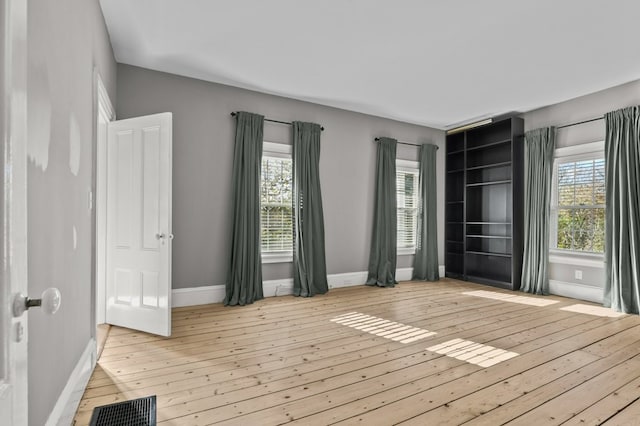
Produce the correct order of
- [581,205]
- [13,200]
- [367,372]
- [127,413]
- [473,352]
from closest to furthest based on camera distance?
[13,200], [127,413], [367,372], [473,352], [581,205]

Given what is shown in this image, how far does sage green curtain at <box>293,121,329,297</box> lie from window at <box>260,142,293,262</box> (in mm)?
135

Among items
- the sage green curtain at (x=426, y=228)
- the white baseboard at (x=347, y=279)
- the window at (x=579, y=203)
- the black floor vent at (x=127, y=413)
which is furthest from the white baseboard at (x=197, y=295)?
the window at (x=579, y=203)

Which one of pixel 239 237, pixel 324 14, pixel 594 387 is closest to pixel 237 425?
pixel 594 387

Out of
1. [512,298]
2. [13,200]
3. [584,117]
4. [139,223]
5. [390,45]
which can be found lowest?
[512,298]

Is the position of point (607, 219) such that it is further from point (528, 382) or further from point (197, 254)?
point (197, 254)

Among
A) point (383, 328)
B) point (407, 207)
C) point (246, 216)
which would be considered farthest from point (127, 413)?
point (407, 207)

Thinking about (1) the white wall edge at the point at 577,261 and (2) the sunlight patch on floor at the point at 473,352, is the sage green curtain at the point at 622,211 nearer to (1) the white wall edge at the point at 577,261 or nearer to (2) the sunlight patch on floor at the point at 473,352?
(1) the white wall edge at the point at 577,261

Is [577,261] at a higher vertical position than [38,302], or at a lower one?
lower

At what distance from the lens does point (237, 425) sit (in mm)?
1974

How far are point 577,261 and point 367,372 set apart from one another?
13.5ft

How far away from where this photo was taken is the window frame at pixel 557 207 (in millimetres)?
4895

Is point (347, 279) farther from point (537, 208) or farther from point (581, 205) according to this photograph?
point (581, 205)

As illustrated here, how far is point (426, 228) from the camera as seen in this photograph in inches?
253

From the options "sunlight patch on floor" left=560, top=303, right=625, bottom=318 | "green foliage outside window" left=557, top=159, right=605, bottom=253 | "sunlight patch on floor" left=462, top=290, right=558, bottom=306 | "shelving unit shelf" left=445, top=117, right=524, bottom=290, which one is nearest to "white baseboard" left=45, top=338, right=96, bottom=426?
"sunlight patch on floor" left=462, top=290, right=558, bottom=306
